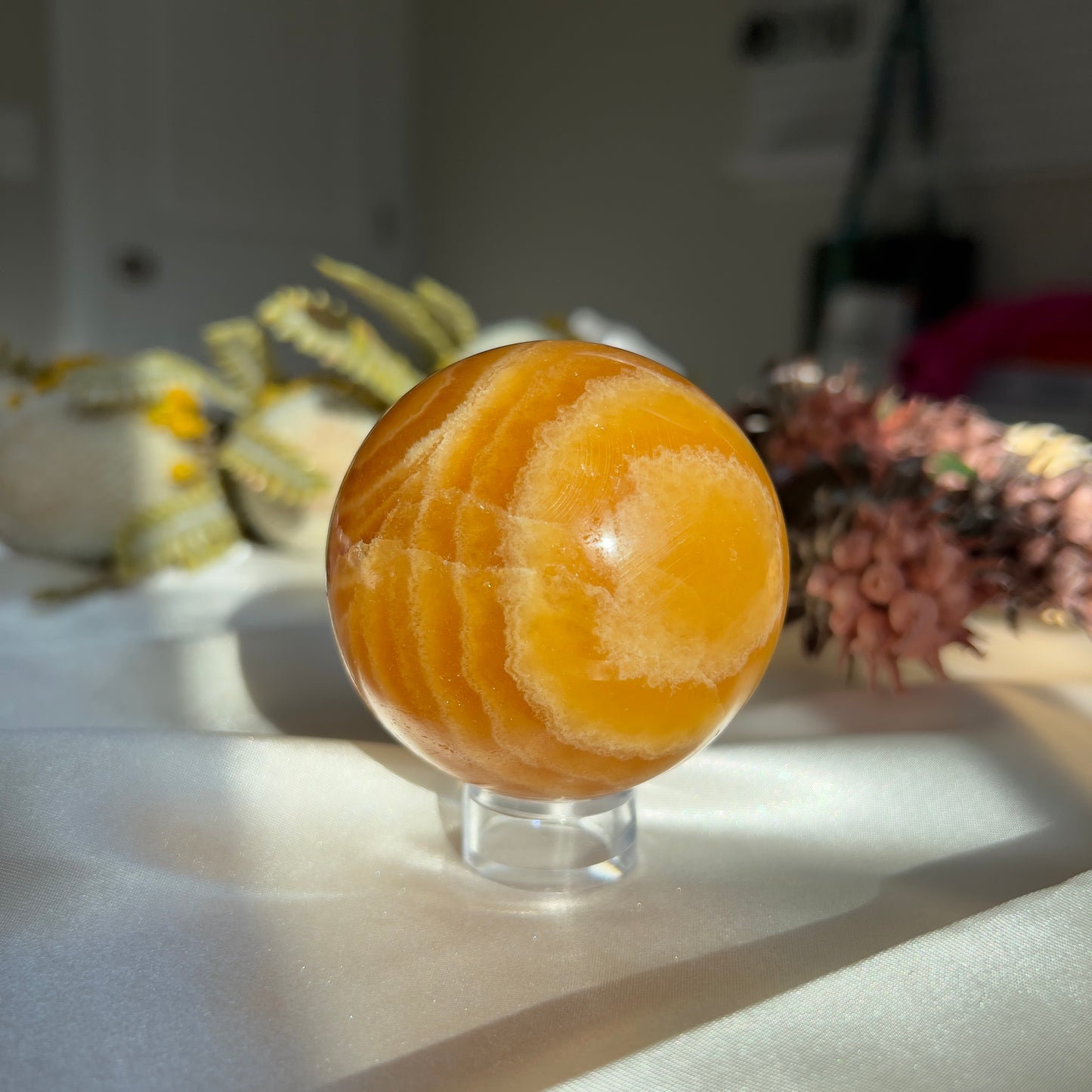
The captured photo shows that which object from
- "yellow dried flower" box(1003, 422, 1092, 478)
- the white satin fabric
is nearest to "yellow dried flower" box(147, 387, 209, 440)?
the white satin fabric

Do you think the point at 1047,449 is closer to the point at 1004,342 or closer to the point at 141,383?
the point at 141,383

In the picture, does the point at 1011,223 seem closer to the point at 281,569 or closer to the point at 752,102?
the point at 752,102

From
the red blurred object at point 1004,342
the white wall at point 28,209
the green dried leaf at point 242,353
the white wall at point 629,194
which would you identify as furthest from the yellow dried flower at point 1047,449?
the white wall at point 28,209

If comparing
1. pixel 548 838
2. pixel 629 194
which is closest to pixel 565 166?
pixel 629 194

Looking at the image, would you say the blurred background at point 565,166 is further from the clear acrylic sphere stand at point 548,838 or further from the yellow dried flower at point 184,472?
the clear acrylic sphere stand at point 548,838

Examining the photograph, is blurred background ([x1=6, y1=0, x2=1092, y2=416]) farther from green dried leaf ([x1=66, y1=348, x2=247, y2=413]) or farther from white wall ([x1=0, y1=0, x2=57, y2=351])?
green dried leaf ([x1=66, y1=348, x2=247, y2=413])

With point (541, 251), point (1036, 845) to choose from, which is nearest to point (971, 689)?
point (1036, 845)
